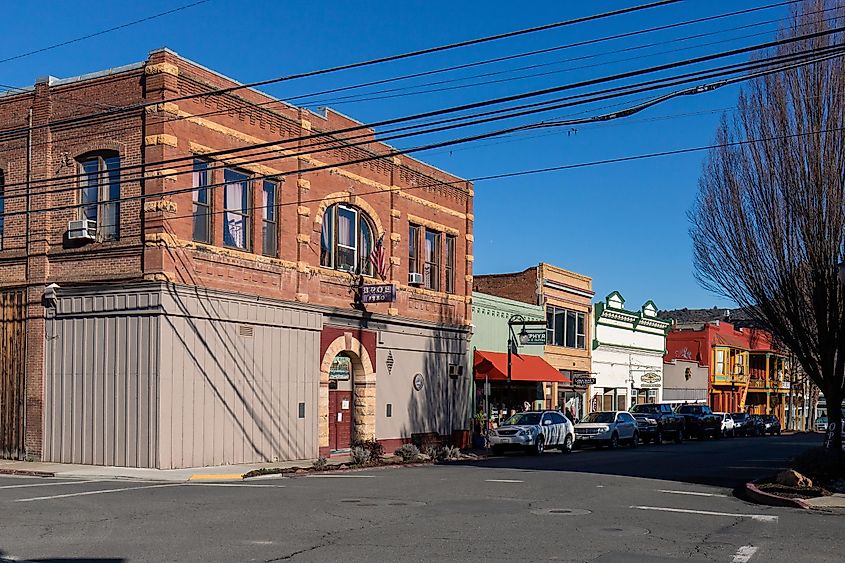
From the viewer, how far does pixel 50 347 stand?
2531 centimetres

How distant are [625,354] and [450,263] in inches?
855

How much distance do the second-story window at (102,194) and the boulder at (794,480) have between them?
54.5 ft

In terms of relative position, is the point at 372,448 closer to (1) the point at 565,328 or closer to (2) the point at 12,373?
(2) the point at 12,373

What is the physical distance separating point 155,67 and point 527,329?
21975 mm

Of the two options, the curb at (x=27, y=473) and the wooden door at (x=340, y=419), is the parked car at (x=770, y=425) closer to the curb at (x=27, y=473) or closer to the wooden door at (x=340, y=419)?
the wooden door at (x=340, y=419)

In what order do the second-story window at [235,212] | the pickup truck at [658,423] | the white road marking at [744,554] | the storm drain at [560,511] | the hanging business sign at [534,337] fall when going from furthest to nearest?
the pickup truck at [658,423], the hanging business sign at [534,337], the second-story window at [235,212], the storm drain at [560,511], the white road marking at [744,554]

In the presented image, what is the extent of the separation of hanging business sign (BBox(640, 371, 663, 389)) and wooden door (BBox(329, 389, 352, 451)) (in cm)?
3056

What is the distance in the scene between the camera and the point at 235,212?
1045 inches

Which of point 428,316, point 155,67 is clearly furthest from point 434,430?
point 155,67

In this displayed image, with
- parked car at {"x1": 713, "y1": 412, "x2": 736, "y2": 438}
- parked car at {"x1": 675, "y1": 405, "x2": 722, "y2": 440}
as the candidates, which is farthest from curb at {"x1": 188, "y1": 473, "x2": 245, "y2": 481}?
parked car at {"x1": 713, "y1": 412, "x2": 736, "y2": 438}

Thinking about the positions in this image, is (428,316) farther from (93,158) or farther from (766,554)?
(766,554)

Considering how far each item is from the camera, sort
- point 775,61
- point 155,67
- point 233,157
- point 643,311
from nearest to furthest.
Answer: point 775,61
point 155,67
point 233,157
point 643,311

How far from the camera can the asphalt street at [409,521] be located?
11.6m

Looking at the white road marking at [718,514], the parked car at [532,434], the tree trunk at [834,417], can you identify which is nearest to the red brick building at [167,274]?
the parked car at [532,434]
